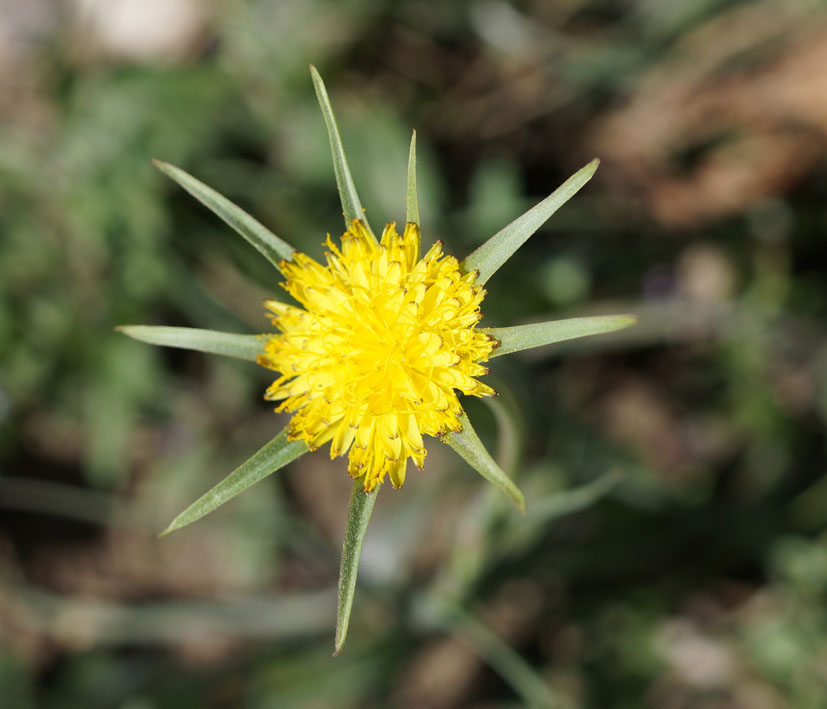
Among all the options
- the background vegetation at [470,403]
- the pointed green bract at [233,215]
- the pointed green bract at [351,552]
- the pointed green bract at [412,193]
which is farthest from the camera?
the background vegetation at [470,403]

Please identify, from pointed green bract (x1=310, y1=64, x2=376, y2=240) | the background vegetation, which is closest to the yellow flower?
pointed green bract (x1=310, y1=64, x2=376, y2=240)

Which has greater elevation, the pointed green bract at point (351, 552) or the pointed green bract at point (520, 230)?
the pointed green bract at point (520, 230)

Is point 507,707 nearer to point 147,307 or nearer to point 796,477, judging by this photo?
point 796,477

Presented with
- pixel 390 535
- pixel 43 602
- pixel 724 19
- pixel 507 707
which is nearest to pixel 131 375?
pixel 43 602

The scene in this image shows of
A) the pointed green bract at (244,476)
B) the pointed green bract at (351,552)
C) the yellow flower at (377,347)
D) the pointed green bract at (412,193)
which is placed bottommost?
the pointed green bract at (351,552)

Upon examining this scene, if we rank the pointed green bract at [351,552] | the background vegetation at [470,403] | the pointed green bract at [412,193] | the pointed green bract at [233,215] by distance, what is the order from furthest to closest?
the background vegetation at [470,403] < the pointed green bract at [233,215] < the pointed green bract at [412,193] < the pointed green bract at [351,552]

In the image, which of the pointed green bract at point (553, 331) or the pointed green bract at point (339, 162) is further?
the pointed green bract at point (339, 162)

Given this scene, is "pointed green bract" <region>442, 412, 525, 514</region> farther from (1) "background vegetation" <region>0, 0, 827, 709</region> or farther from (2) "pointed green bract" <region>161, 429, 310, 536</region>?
(1) "background vegetation" <region>0, 0, 827, 709</region>

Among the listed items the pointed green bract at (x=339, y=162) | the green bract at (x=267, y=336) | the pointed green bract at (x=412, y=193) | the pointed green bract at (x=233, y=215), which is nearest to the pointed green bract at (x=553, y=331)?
the green bract at (x=267, y=336)

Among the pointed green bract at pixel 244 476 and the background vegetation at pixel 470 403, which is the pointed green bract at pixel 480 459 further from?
the background vegetation at pixel 470 403
